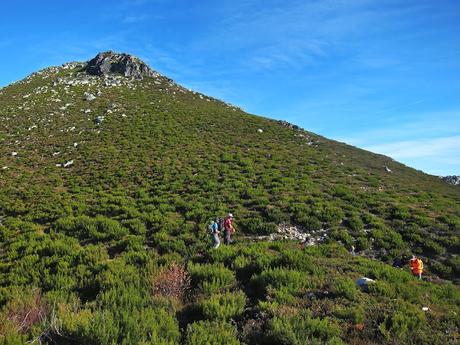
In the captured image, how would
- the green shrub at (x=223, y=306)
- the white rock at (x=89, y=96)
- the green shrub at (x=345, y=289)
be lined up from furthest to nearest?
the white rock at (x=89, y=96) < the green shrub at (x=345, y=289) < the green shrub at (x=223, y=306)

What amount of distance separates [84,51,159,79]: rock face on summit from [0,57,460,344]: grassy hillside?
1854 cm

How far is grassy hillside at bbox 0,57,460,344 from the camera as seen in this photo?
775cm

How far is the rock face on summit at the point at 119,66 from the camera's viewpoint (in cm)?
6066

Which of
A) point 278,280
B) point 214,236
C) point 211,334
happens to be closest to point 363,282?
point 278,280

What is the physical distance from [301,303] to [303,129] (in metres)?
40.0

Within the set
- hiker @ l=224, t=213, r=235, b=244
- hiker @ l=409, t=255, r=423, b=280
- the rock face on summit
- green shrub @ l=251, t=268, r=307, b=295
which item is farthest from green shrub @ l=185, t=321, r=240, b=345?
the rock face on summit

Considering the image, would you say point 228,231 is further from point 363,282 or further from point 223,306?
point 223,306

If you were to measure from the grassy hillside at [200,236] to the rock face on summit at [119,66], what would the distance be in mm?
18537

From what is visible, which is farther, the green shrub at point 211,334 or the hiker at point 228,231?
the hiker at point 228,231

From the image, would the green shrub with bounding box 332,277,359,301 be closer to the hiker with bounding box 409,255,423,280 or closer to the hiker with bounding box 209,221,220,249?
the hiker with bounding box 409,255,423,280

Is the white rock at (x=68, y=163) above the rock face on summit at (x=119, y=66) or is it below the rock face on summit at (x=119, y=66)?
below

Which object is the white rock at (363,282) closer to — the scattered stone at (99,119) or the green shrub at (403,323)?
the green shrub at (403,323)

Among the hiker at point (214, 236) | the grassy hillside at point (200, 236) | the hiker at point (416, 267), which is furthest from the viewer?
the hiker at point (214, 236)

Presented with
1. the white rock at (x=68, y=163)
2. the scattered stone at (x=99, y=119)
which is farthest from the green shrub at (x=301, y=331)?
the scattered stone at (x=99, y=119)
